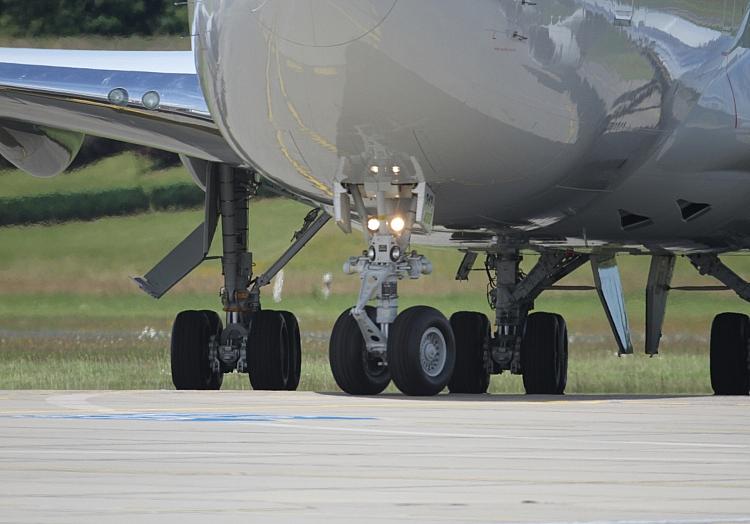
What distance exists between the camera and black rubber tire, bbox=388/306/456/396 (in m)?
14.2

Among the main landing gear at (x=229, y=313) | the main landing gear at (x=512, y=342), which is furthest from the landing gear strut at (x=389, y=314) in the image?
the main landing gear at (x=512, y=342)

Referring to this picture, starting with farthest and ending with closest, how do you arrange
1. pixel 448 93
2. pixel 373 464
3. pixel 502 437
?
pixel 448 93 → pixel 502 437 → pixel 373 464

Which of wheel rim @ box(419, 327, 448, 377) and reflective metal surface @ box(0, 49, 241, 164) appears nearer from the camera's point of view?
wheel rim @ box(419, 327, 448, 377)

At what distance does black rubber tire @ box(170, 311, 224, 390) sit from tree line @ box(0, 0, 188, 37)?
21597 millimetres

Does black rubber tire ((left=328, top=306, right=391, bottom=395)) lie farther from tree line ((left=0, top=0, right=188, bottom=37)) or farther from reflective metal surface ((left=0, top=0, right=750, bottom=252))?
tree line ((left=0, top=0, right=188, bottom=37))

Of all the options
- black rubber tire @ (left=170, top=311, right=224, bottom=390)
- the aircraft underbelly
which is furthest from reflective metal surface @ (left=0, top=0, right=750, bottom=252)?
black rubber tire @ (left=170, top=311, right=224, bottom=390)

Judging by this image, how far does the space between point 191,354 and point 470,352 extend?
262cm

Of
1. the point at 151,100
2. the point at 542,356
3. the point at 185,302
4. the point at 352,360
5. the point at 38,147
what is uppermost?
the point at 151,100

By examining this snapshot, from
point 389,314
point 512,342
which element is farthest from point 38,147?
point 389,314

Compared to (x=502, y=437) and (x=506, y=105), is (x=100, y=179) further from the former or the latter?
(x=502, y=437)

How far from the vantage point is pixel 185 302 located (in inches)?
1352

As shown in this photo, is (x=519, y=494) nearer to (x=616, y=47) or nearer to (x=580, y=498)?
(x=580, y=498)

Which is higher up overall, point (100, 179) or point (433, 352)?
point (100, 179)

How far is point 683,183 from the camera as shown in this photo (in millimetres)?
16797
